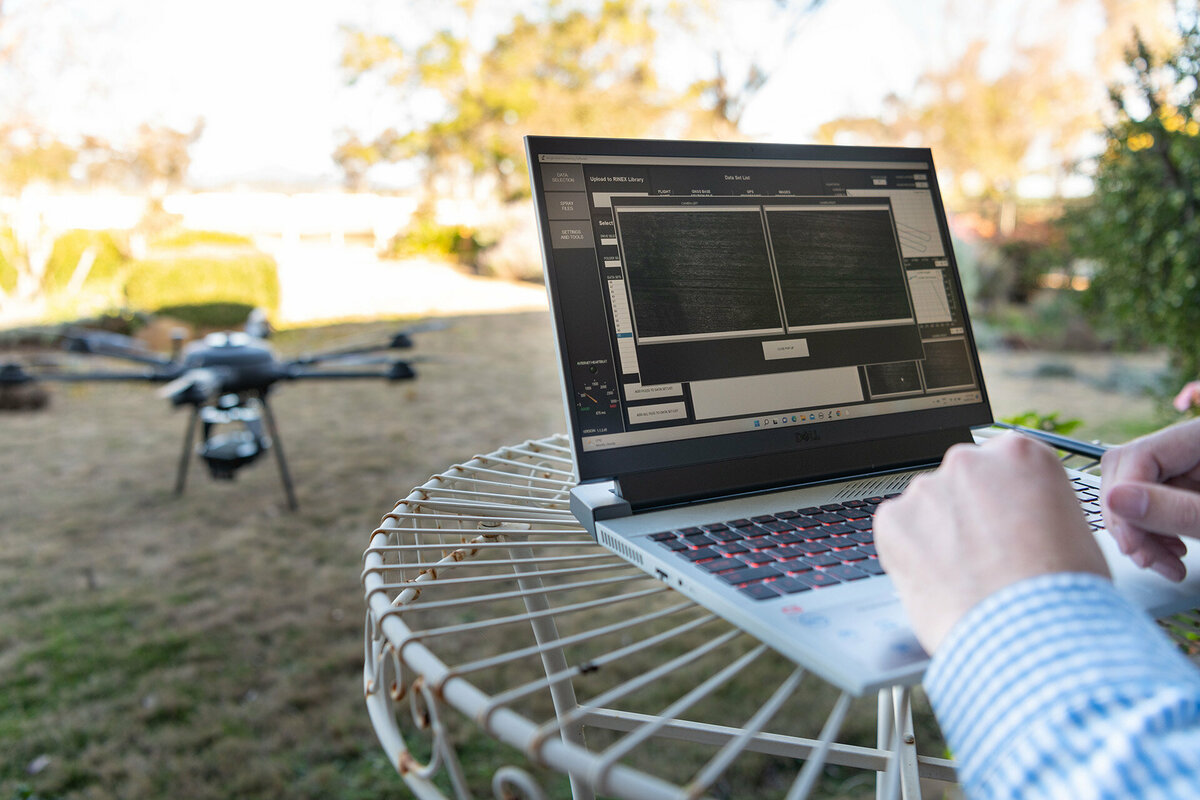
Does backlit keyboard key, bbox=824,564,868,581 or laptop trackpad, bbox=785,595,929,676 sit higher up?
backlit keyboard key, bbox=824,564,868,581

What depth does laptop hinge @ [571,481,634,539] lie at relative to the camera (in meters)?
0.80

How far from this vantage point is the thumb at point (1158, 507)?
0.53 meters

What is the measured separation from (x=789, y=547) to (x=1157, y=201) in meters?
2.00

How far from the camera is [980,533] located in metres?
0.48

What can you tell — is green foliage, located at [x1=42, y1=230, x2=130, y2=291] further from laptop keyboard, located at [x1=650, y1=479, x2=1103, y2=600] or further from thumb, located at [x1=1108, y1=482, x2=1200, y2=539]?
thumb, located at [x1=1108, y1=482, x2=1200, y2=539]

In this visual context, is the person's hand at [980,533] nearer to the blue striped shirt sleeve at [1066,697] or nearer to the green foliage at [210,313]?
the blue striped shirt sleeve at [1066,697]

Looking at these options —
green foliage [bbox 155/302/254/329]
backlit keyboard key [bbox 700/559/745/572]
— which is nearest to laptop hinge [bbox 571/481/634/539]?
backlit keyboard key [bbox 700/559/745/572]

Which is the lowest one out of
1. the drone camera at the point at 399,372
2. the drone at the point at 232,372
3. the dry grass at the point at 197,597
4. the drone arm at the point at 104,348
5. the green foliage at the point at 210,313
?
the dry grass at the point at 197,597

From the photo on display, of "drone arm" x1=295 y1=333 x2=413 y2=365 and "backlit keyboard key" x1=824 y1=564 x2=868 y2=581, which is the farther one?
"drone arm" x1=295 y1=333 x2=413 y2=365

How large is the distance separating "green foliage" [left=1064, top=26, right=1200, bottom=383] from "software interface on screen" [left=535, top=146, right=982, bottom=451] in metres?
1.43

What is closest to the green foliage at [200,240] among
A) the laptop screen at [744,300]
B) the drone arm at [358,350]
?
the drone arm at [358,350]

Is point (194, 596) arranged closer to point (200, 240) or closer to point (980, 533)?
point (980, 533)

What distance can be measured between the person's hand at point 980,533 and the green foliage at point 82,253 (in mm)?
11313

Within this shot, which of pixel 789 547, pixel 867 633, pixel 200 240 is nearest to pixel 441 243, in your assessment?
pixel 200 240
